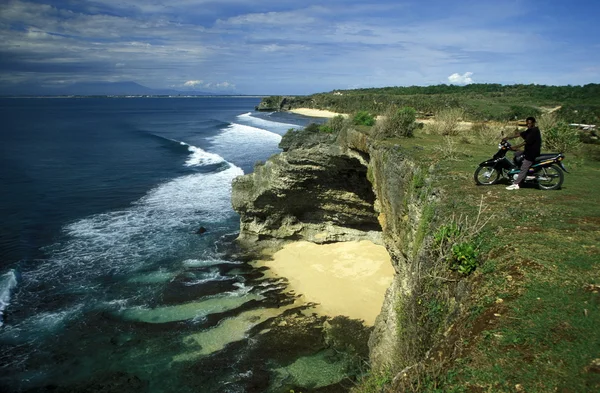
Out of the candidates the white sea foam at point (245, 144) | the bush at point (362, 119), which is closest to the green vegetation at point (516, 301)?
the bush at point (362, 119)

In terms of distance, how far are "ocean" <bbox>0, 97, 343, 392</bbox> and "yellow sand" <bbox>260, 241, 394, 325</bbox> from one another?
145 cm

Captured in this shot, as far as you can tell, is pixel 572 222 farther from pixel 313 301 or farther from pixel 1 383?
pixel 1 383

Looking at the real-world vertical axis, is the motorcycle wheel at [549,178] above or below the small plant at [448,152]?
below

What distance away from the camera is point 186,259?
2192cm

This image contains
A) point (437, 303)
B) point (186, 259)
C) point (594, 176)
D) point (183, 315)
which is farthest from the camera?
point (186, 259)

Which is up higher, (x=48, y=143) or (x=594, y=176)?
(x=594, y=176)

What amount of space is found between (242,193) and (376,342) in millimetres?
14536

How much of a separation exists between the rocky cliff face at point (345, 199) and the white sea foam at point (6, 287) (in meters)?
11.9

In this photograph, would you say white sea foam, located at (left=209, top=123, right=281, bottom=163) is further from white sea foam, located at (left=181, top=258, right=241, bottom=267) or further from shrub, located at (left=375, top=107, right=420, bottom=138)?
shrub, located at (left=375, top=107, right=420, bottom=138)

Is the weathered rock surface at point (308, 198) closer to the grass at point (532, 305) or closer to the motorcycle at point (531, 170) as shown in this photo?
the motorcycle at point (531, 170)

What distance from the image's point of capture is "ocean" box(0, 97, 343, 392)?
1327cm

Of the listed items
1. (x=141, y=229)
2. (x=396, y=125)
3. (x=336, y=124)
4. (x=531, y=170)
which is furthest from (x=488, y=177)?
(x=141, y=229)

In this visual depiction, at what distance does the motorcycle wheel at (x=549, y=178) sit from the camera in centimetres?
1061

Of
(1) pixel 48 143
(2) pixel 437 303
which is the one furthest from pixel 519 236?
(1) pixel 48 143
